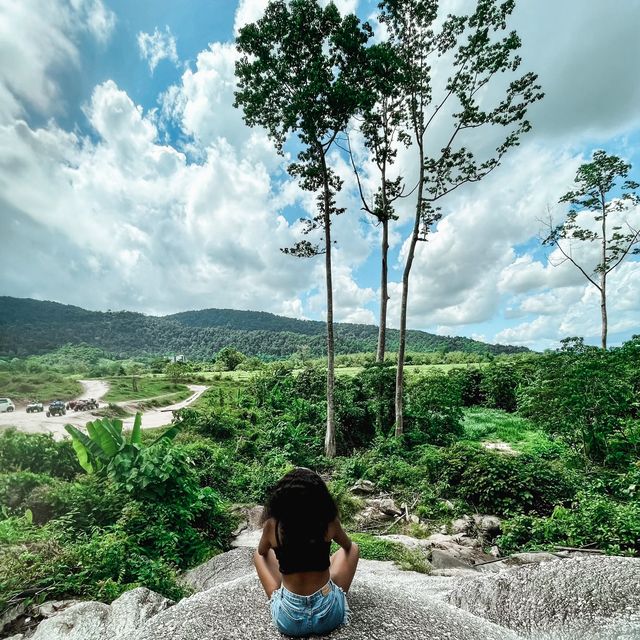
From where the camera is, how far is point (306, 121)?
11.3m

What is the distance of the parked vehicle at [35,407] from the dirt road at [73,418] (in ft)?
1.05

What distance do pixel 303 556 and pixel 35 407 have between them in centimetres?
2328

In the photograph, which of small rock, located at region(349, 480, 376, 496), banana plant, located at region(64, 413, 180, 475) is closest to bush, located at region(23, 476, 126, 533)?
banana plant, located at region(64, 413, 180, 475)

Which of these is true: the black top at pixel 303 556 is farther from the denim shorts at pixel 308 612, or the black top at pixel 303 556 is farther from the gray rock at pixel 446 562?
the gray rock at pixel 446 562

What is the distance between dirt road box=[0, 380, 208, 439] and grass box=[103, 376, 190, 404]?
0.57m

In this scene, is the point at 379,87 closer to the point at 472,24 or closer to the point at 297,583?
the point at 472,24

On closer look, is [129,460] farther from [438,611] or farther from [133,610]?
[438,611]

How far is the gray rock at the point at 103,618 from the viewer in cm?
331

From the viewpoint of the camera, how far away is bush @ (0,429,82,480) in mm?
7664

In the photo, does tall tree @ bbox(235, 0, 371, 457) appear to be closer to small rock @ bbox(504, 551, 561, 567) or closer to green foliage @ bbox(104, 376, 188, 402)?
small rock @ bbox(504, 551, 561, 567)

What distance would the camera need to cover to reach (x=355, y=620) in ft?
9.44

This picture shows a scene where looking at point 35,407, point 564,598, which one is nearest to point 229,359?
point 35,407

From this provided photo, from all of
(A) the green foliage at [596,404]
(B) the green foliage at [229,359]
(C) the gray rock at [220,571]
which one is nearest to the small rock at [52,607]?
(C) the gray rock at [220,571]

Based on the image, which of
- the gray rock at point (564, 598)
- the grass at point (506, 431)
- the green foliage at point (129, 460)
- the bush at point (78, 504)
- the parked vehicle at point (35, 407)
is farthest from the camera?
the parked vehicle at point (35, 407)
